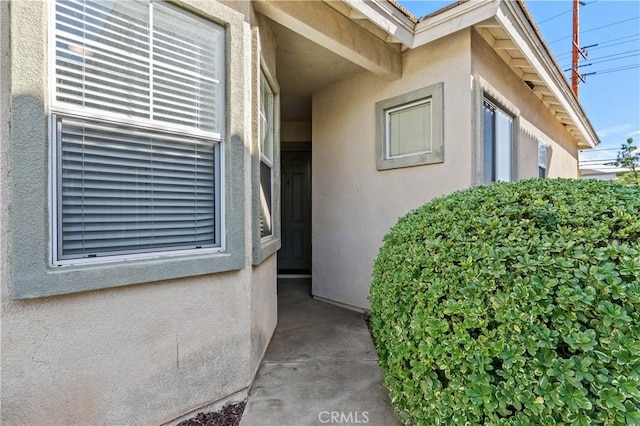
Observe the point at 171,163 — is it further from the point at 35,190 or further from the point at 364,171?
the point at 364,171

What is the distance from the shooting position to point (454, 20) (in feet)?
12.5

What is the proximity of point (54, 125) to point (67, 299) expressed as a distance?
1.12 meters

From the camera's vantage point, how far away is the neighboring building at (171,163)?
5.92ft

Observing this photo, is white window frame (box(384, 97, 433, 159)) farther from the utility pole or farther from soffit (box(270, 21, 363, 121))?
the utility pole

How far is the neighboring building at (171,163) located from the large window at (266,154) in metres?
0.04

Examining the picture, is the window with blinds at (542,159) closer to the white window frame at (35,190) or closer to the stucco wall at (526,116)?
the stucco wall at (526,116)

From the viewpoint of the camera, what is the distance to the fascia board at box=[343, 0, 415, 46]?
3.44 m

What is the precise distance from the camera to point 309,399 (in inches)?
108

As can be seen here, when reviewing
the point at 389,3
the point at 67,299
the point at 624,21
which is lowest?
the point at 67,299

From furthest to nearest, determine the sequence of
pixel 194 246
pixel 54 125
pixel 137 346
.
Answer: pixel 194 246 → pixel 137 346 → pixel 54 125

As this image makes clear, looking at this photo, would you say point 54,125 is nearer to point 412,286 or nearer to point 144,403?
point 144,403

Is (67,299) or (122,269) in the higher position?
(122,269)

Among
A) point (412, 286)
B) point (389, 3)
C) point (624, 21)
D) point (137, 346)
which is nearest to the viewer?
point (412, 286)

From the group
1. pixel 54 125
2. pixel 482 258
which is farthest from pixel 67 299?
pixel 482 258
